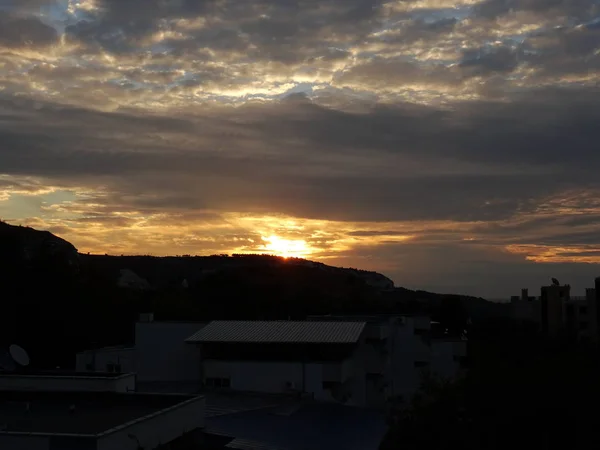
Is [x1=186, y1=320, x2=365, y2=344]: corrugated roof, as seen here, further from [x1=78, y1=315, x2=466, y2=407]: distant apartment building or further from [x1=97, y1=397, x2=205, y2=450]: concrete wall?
[x1=97, y1=397, x2=205, y2=450]: concrete wall

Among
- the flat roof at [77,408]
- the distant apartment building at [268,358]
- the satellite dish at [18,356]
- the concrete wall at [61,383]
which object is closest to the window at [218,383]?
the distant apartment building at [268,358]

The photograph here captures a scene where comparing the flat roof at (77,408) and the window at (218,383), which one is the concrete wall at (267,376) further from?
the flat roof at (77,408)

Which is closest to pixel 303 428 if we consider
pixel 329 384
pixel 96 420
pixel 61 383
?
pixel 96 420

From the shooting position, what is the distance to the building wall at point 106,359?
37.8 meters

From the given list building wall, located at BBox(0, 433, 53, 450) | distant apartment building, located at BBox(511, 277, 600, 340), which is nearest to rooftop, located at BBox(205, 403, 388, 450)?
building wall, located at BBox(0, 433, 53, 450)

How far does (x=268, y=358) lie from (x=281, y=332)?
200cm

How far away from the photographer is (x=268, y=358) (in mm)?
35812

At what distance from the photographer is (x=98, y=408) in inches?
869

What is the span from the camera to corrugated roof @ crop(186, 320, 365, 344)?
35969 mm

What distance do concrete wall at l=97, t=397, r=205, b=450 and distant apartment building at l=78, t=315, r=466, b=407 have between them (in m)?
12.2

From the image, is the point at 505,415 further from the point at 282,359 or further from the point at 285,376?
the point at 282,359

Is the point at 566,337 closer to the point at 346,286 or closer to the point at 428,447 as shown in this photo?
the point at 428,447

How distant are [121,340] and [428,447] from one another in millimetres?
42874

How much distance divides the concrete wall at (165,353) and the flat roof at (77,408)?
14868 millimetres
